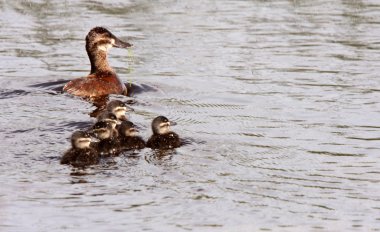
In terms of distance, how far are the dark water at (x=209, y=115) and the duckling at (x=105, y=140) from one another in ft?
0.56

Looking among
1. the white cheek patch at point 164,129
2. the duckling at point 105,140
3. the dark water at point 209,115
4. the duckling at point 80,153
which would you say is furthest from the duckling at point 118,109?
the duckling at point 80,153

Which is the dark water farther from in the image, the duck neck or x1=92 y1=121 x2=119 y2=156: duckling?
the duck neck

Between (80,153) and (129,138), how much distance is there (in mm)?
722

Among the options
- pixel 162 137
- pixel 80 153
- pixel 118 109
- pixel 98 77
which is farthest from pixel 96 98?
pixel 80 153

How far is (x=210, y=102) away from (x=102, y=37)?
5.53ft

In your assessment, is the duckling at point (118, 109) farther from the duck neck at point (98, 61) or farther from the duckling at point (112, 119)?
the duck neck at point (98, 61)

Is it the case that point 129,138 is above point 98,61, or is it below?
below

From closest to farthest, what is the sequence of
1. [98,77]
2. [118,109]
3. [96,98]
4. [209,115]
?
[118,109] < [209,115] < [96,98] < [98,77]

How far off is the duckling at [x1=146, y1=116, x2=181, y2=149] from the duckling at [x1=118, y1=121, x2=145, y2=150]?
90 mm

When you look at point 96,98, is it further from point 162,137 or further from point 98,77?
point 162,137

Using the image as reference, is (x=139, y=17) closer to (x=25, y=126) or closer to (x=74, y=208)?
(x=25, y=126)

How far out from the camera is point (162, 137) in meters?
8.24

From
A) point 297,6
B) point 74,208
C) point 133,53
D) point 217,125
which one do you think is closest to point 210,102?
point 217,125

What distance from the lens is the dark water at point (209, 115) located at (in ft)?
21.8
